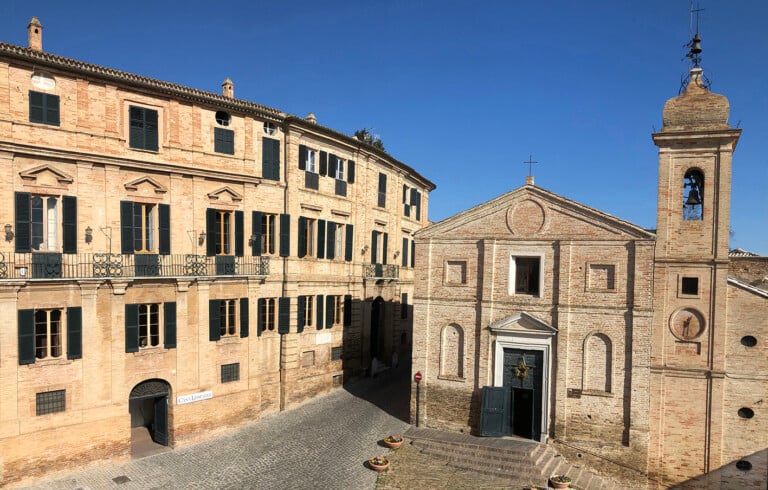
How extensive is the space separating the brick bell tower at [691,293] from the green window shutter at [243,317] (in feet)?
56.2

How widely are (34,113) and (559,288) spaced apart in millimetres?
20564

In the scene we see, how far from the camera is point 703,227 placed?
65.5 ft

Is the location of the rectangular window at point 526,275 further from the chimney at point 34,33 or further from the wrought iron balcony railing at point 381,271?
the chimney at point 34,33

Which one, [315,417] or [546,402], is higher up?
[546,402]

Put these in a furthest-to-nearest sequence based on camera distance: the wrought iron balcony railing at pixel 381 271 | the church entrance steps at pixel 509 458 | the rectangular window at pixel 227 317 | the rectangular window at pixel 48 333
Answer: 1. the wrought iron balcony railing at pixel 381 271
2. the rectangular window at pixel 227 317
3. the church entrance steps at pixel 509 458
4. the rectangular window at pixel 48 333

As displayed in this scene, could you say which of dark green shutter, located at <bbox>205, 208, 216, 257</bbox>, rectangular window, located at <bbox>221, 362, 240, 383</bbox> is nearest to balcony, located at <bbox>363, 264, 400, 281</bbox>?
rectangular window, located at <bbox>221, 362, 240, 383</bbox>

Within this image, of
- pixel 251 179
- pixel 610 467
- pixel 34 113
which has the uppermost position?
pixel 34 113

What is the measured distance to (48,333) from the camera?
1775cm

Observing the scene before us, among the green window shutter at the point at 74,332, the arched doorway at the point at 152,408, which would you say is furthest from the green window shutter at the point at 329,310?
the green window shutter at the point at 74,332

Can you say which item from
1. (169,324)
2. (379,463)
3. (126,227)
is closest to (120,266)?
(126,227)

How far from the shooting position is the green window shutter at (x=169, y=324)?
20172 mm

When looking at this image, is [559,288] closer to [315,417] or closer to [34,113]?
[315,417]

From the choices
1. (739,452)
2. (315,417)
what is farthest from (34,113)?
(739,452)

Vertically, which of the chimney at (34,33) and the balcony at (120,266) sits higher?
the chimney at (34,33)
